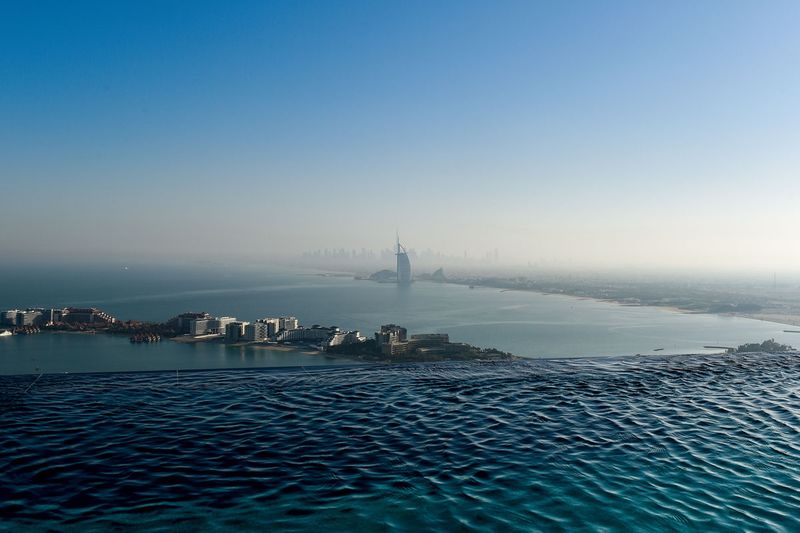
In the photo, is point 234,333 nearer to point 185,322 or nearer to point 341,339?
point 185,322

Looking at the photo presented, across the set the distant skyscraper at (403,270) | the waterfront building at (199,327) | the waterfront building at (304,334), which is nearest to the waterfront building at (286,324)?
the waterfront building at (304,334)

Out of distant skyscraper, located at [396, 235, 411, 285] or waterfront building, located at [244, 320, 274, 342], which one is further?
distant skyscraper, located at [396, 235, 411, 285]

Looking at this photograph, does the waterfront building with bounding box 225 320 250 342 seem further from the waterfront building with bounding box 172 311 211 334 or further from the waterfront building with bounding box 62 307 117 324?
the waterfront building with bounding box 62 307 117 324

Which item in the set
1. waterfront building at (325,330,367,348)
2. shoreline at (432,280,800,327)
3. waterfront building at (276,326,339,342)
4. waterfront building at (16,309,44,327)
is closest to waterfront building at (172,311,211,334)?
waterfront building at (276,326,339,342)

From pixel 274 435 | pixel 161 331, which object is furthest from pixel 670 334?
pixel 274 435

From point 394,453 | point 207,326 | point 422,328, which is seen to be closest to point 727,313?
point 422,328

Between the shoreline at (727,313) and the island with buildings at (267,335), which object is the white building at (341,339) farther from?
the shoreline at (727,313)
